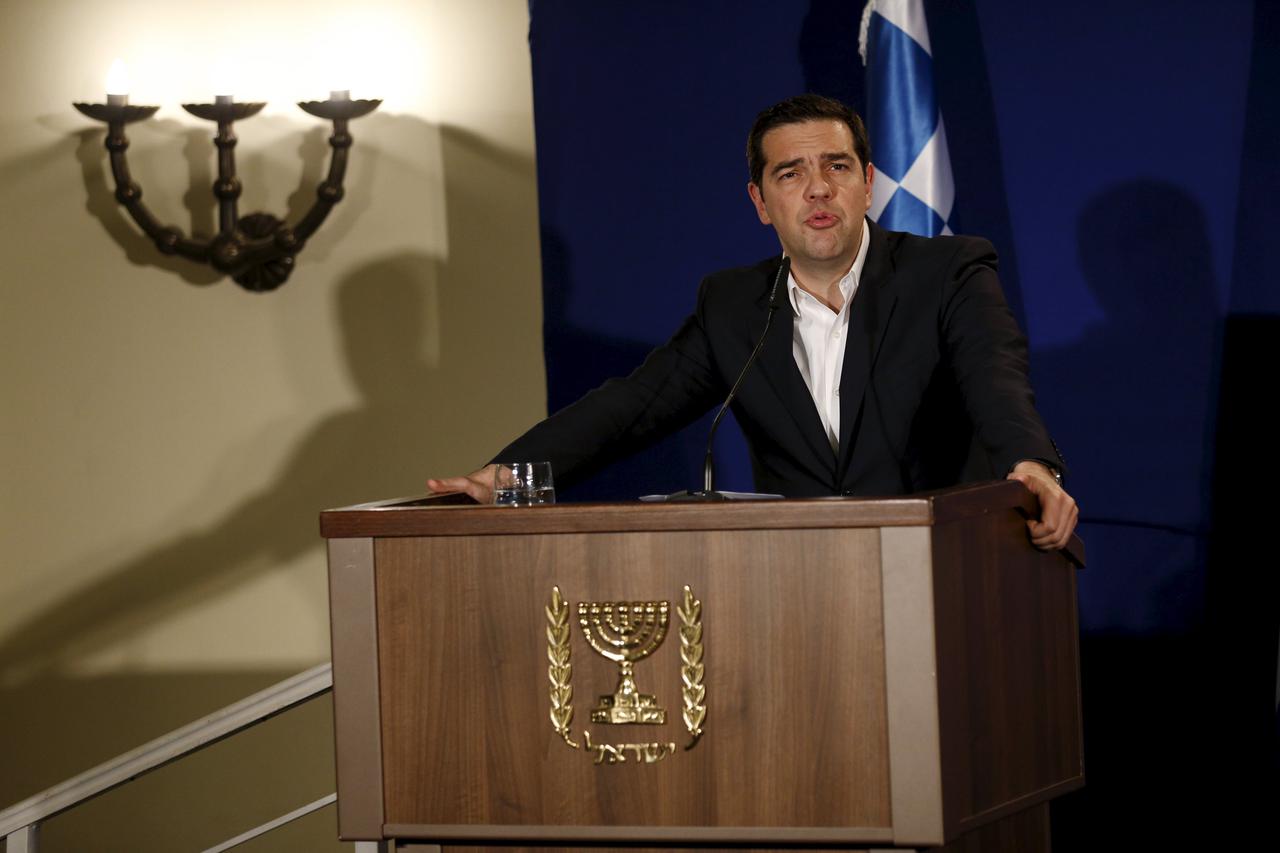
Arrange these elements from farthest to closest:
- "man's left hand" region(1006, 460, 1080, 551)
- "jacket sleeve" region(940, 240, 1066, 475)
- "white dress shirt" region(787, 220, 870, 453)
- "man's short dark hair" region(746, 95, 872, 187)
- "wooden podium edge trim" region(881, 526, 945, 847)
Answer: "man's short dark hair" region(746, 95, 872, 187), "white dress shirt" region(787, 220, 870, 453), "jacket sleeve" region(940, 240, 1066, 475), "man's left hand" region(1006, 460, 1080, 551), "wooden podium edge trim" region(881, 526, 945, 847)

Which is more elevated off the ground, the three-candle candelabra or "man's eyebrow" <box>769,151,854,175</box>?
the three-candle candelabra

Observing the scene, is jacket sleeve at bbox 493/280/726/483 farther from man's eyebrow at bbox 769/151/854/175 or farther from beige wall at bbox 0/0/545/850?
beige wall at bbox 0/0/545/850

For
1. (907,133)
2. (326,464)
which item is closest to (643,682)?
(907,133)

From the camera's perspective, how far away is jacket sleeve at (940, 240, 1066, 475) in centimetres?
187

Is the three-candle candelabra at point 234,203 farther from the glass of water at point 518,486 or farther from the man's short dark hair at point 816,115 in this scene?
the glass of water at point 518,486

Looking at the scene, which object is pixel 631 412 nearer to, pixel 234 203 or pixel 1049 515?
pixel 1049 515

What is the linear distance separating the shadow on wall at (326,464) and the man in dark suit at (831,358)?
132 centimetres

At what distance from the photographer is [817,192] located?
237cm

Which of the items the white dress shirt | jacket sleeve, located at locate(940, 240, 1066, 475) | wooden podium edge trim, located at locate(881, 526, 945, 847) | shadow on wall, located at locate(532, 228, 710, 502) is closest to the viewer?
wooden podium edge trim, located at locate(881, 526, 945, 847)

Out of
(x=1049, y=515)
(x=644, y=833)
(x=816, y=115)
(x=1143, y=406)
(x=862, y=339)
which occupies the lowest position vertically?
(x=644, y=833)

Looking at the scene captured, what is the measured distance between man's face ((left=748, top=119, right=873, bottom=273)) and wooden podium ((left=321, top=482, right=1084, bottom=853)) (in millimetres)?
769

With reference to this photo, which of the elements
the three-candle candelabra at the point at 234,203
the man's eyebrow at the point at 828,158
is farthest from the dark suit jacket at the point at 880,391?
the three-candle candelabra at the point at 234,203

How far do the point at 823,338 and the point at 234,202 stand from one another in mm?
1939

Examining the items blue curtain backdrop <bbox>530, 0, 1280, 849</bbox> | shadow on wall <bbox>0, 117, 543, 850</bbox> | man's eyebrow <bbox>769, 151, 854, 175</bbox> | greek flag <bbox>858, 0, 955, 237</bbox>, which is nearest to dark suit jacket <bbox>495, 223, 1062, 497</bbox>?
man's eyebrow <bbox>769, 151, 854, 175</bbox>
